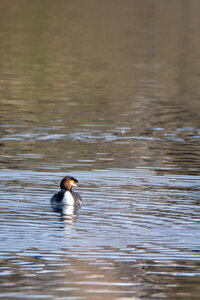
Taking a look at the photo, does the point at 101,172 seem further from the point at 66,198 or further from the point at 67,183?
the point at 66,198

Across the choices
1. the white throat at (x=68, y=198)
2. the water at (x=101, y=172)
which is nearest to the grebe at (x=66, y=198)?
the white throat at (x=68, y=198)

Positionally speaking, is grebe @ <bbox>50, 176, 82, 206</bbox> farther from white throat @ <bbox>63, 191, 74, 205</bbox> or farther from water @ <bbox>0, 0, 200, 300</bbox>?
water @ <bbox>0, 0, 200, 300</bbox>

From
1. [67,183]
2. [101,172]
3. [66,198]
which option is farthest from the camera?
[101,172]

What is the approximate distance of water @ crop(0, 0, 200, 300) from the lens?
11414 mm

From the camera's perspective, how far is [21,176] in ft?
57.5

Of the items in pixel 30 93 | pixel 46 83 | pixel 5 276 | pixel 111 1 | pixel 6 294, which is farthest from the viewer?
pixel 111 1

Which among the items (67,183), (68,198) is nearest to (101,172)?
(67,183)

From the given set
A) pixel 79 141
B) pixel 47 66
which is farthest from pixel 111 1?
pixel 79 141

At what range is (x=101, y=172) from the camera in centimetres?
1806

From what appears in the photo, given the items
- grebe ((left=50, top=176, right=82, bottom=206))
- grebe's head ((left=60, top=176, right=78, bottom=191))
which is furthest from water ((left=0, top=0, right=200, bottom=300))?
grebe's head ((left=60, top=176, right=78, bottom=191))

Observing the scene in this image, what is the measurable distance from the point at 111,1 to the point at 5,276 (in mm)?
91018

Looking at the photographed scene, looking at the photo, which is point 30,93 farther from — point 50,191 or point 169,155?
point 50,191

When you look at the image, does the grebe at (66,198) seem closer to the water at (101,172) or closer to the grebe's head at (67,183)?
the grebe's head at (67,183)

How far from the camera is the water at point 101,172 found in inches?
449
